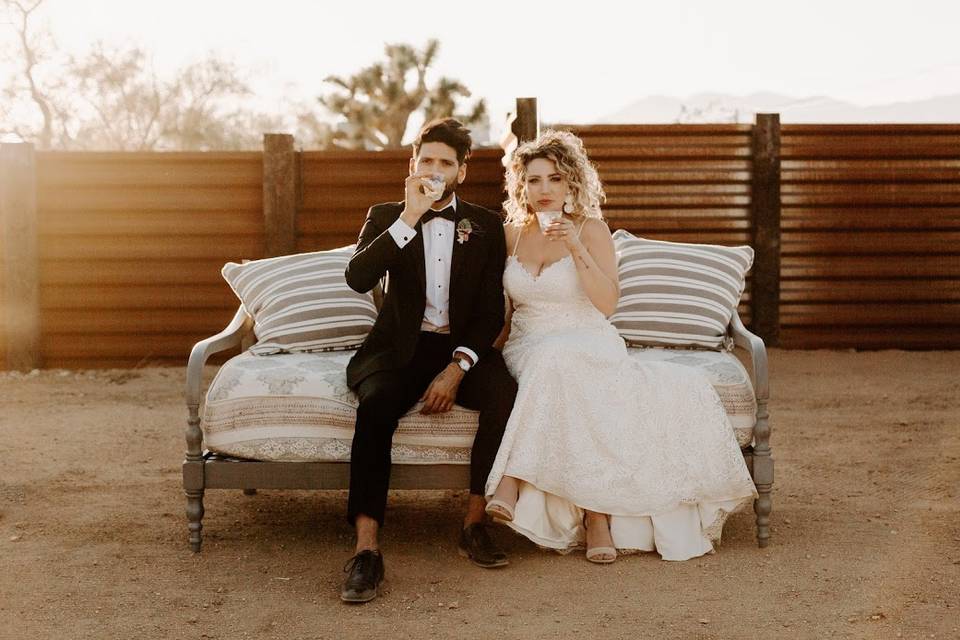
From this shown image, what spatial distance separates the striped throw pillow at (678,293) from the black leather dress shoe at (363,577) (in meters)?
1.84

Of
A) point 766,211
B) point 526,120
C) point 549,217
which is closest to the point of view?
point 549,217

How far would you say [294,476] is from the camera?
4.40 m

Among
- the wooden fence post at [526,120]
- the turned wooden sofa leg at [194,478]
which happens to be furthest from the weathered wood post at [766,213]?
the turned wooden sofa leg at [194,478]

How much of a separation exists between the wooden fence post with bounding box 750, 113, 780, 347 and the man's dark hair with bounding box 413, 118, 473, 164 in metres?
5.41

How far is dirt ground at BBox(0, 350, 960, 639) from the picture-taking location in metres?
3.65

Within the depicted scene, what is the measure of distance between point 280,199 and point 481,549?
17.9 ft

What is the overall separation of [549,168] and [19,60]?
17.8m

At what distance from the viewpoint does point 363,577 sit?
3902 mm

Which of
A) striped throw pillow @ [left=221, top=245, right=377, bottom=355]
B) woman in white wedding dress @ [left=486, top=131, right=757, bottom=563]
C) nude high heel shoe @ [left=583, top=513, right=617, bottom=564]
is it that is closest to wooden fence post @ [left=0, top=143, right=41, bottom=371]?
striped throw pillow @ [left=221, top=245, right=377, bottom=355]

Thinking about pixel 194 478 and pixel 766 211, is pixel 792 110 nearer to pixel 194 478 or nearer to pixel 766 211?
pixel 766 211

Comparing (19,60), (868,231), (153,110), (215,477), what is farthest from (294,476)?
(153,110)

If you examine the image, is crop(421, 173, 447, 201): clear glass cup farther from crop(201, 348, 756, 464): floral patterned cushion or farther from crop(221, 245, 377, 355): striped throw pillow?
crop(221, 245, 377, 355): striped throw pillow

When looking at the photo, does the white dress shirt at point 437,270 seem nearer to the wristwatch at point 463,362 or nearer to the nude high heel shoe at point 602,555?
the wristwatch at point 463,362

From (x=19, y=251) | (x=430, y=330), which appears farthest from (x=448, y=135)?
(x=19, y=251)
